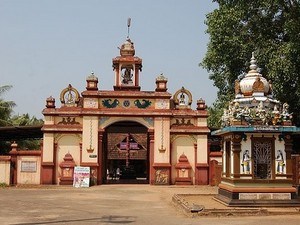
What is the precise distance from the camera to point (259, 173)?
1491 centimetres

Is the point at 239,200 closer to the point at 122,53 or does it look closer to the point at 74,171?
the point at 74,171

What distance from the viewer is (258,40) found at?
2525cm

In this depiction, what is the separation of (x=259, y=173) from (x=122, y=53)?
16771 mm

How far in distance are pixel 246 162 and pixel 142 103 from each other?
12.9 metres

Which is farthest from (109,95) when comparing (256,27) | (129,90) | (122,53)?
(256,27)

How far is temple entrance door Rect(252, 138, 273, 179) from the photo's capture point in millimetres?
14875

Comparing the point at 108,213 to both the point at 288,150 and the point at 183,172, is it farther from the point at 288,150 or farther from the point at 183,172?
the point at 183,172

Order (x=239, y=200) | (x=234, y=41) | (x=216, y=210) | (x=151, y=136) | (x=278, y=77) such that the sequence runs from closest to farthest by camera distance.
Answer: (x=216, y=210)
(x=239, y=200)
(x=278, y=77)
(x=234, y=41)
(x=151, y=136)

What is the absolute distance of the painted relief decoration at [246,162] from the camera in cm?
1473

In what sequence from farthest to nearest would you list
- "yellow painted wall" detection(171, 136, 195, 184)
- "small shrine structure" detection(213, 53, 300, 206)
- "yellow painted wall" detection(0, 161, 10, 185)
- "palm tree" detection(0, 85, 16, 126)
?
"palm tree" detection(0, 85, 16, 126), "yellow painted wall" detection(171, 136, 195, 184), "yellow painted wall" detection(0, 161, 10, 185), "small shrine structure" detection(213, 53, 300, 206)

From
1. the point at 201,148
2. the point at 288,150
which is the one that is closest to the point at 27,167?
the point at 201,148

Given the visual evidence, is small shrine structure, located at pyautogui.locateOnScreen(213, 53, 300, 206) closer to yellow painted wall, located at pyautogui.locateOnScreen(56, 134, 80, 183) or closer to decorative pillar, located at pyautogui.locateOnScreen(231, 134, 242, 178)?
decorative pillar, located at pyautogui.locateOnScreen(231, 134, 242, 178)

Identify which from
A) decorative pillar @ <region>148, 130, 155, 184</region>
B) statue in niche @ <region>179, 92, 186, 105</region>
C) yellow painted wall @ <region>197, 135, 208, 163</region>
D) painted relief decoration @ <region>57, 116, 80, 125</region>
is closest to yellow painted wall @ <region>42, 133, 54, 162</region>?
painted relief decoration @ <region>57, 116, 80, 125</region>

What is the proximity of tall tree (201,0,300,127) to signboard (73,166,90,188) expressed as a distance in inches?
367
